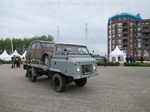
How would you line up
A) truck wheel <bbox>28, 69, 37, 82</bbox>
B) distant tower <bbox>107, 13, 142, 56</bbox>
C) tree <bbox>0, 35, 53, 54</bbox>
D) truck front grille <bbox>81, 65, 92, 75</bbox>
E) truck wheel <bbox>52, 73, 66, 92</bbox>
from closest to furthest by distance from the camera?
1. truck front grille <bbox>81, 65, 92, 75</bbox>
2. truck wheel <bbox>52, 73, 66, 92</bbox>
3. truck wheel <bbox>28, 69, 37, 82</bbox>
4. tree <bbox>0, 35, 53, 54</bbox>
5. distant tower <bbox>107, 13, 142, 56</bbox>

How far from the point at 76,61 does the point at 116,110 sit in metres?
2.51

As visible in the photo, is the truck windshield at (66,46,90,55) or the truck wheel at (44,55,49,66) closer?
the truck windshield at (66,46,90,55)

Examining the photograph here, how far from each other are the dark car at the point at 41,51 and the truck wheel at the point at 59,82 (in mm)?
1117

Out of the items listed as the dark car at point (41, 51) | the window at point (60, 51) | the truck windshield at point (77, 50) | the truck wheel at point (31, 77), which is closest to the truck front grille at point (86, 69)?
the truck windshield at point (77, 50)

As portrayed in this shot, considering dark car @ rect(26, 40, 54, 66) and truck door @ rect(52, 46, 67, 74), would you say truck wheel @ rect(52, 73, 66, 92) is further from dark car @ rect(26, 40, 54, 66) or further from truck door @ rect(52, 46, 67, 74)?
dark car @ rect(26, 40, 54, 66)

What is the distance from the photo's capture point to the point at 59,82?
693cm

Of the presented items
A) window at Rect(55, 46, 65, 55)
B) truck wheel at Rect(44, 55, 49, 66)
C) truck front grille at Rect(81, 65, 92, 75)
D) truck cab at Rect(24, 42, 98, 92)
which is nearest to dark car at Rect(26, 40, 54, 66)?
truck wheel at Rect(44, 55, 49, 66)

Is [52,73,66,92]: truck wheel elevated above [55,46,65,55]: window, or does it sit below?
below

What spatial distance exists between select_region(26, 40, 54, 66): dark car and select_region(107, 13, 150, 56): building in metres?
61.3

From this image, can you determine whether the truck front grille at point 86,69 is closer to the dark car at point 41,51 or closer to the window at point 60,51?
the window at point 60,51

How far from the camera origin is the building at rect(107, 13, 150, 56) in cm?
7062

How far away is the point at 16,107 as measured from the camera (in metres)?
4.82

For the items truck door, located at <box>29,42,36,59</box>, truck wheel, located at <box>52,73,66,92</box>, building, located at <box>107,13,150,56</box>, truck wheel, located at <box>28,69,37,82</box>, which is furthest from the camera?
building, located at <box>107,13,150,56</box>

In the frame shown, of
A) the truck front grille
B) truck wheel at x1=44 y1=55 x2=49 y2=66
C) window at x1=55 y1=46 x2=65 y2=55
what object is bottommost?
the truck front grille
